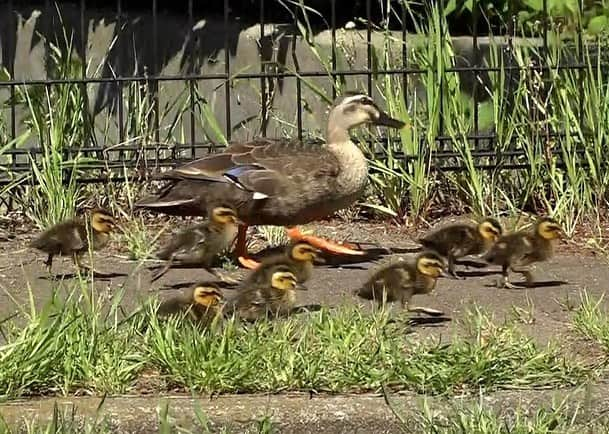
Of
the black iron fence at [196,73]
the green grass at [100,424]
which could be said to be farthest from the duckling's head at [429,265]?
the black iron fence at [196,73]

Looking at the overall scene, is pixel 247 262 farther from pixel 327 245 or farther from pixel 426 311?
pixel 426 311

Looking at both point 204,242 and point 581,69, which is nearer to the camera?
point 204,242

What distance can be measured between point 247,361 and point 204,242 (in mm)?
2004

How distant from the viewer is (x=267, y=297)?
6199mm

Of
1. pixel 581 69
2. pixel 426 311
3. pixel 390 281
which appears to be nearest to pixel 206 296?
pixel 390 281

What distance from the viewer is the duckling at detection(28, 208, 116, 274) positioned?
7395 mm

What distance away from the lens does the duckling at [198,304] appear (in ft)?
19.5

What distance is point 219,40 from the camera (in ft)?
35.9

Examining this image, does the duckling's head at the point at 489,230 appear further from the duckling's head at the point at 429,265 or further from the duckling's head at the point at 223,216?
the duckling's head at the point at 223,216

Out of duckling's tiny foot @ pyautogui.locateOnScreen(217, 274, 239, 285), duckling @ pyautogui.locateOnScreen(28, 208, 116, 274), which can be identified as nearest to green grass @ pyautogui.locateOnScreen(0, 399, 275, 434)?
duckling's tiny foot @ pyautogui.locateOnScreen(217, 274, 239, 285)

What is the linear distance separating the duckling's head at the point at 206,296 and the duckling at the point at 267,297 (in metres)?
0.08

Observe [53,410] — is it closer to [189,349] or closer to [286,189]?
[189,349]

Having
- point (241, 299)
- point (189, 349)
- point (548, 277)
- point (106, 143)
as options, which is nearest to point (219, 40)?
point (106, 143)

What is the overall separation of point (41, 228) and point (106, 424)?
3551mm
